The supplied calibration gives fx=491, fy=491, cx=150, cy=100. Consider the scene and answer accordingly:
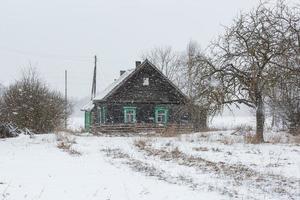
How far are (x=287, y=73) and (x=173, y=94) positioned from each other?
19.5 meters

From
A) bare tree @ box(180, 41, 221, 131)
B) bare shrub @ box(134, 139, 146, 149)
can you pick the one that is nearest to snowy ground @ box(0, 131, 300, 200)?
bare shrub @ box(134, 139, 146, 149)

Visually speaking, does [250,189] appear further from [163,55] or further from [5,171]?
[163,55]

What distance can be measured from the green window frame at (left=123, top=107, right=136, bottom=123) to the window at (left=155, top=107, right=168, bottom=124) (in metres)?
2.05

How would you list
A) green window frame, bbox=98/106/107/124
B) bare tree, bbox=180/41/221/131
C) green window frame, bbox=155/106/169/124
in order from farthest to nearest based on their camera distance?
green window frame, bbox=155/106/169/124 → green window frame, bbox=98/106/107/124 → bare tree, bbox=180/41/221/131

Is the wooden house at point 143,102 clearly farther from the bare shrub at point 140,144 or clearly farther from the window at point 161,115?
the bare shrub at point 140,144

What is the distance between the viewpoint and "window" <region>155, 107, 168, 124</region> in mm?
42750

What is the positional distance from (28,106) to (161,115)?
39.1 feet

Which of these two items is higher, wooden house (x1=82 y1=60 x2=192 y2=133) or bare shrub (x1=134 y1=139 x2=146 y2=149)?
wooden house (x1=82 y1=60 x2=192 y2=133)

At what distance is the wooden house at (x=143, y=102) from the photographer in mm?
40844

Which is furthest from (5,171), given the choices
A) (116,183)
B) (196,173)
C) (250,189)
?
(250,189)

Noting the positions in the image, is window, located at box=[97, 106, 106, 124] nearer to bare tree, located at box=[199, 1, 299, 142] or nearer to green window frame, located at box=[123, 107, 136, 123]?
green window frame, located at box=[123, 107, 136, 123]

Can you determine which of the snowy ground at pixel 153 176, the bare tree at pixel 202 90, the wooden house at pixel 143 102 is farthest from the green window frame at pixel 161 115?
the snowy ground at pixel 153 176

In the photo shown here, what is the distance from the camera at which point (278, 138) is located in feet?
83.3

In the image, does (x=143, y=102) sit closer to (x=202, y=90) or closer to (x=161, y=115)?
(x=161, y=115)
